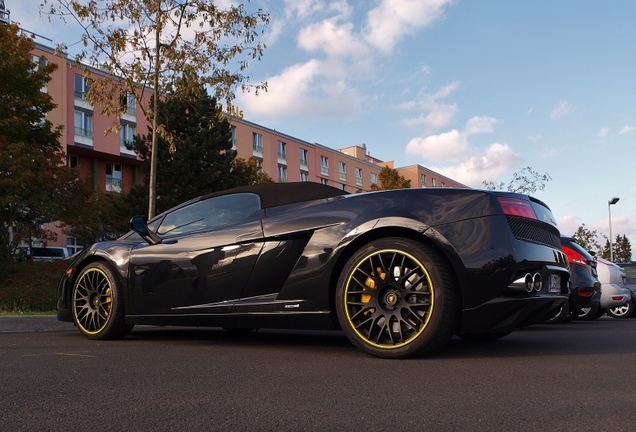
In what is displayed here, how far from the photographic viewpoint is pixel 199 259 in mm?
4875

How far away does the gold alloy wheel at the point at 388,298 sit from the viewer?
396 cm

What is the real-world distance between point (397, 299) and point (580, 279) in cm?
496

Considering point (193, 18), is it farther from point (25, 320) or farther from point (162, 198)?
point (162, 198)

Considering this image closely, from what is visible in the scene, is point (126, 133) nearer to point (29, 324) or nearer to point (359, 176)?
point (359, 176)

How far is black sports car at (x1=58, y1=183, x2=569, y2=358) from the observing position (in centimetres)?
390

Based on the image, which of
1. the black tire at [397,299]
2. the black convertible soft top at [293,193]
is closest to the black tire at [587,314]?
the black convertible soft top at [293,193]

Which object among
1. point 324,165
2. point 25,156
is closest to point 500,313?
point 25,156

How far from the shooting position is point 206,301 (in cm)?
478

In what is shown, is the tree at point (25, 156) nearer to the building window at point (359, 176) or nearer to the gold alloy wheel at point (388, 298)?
the gold alloy wheel at point (388, 298)

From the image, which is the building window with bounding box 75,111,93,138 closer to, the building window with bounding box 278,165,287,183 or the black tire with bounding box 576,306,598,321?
the building window with bounding box 278,165,287,183

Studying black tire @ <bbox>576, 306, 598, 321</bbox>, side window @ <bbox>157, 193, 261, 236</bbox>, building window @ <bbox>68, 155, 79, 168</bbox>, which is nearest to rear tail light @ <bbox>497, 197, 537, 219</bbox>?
side window @ <bbox>157, 193, 261, 236</bbox>

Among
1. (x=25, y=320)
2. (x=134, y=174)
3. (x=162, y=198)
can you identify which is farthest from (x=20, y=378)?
(x=134, y=174)

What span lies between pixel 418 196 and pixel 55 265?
18.2 meters

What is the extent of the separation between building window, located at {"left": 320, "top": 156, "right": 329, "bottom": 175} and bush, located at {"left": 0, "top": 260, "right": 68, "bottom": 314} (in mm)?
46508
